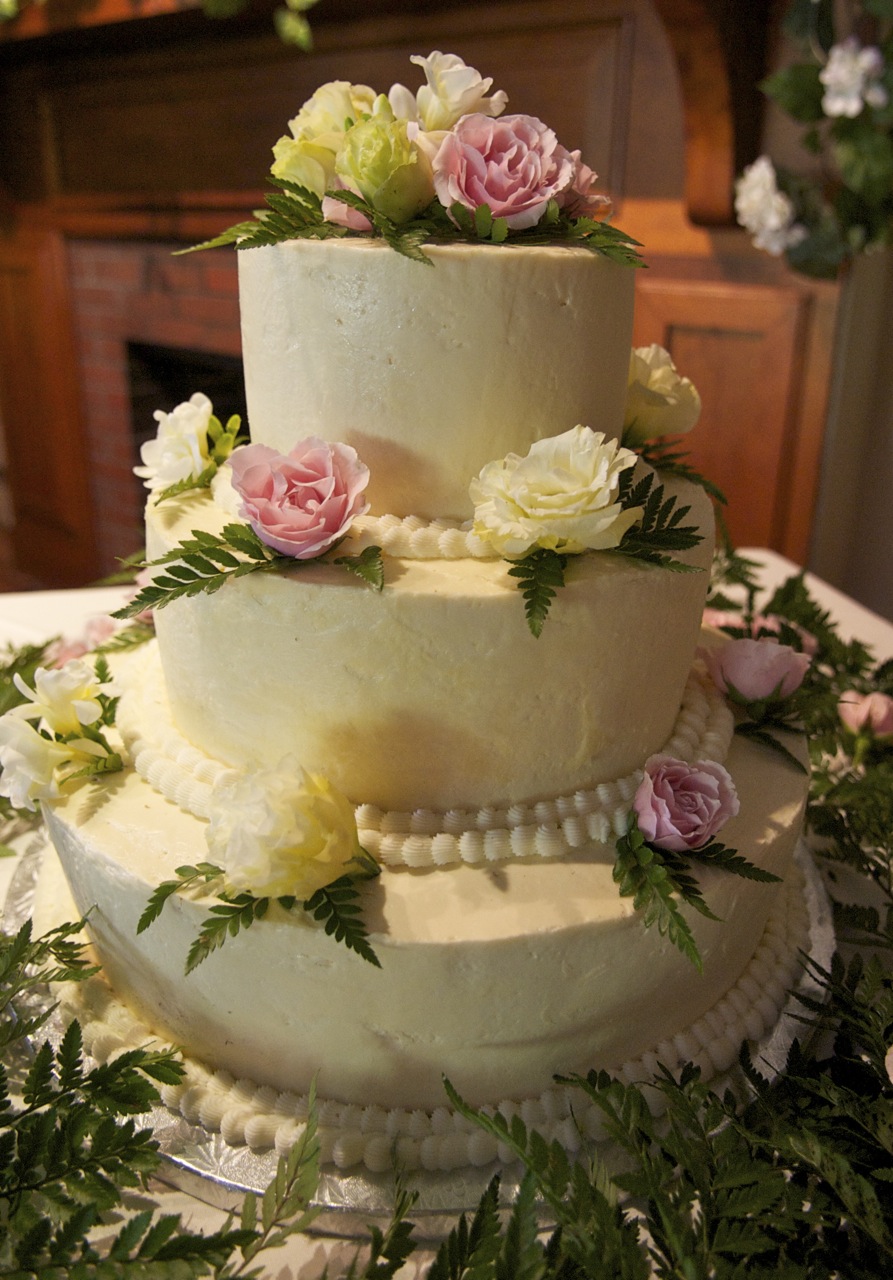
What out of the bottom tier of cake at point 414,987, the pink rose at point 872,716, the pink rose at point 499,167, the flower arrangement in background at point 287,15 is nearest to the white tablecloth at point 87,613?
the pink rose at point 872,716

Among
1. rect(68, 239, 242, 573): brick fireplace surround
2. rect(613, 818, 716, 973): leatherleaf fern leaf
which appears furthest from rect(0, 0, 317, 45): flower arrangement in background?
rect(613, 818, 716, 973): leatherleaf fern leaf

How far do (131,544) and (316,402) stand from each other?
174 inches

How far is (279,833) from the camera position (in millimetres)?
1121

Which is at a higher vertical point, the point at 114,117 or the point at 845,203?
the point at 114,117

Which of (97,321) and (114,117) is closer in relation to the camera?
(114,117)

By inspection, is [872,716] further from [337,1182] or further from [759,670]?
[337,1182]

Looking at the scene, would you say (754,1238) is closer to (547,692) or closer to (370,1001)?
(370,1001)

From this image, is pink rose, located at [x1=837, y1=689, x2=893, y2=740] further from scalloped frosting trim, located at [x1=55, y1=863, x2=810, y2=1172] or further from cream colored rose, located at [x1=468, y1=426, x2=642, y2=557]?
cream colored rose, located at [x1=468, y1=426, x2=642, y2=557]

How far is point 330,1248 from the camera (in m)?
1.20

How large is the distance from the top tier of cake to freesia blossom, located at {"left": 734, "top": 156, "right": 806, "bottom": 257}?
189 cm

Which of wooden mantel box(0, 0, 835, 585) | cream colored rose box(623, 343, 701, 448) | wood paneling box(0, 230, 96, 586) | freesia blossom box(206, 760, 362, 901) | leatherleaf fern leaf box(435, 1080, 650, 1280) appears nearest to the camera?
leatherleaf fern leaf box(435, 1080, 650, 1280)

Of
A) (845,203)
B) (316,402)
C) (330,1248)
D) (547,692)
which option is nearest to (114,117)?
(845,203)

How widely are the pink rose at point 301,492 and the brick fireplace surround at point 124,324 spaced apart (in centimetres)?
298

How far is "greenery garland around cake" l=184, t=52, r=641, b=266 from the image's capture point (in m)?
1.22
